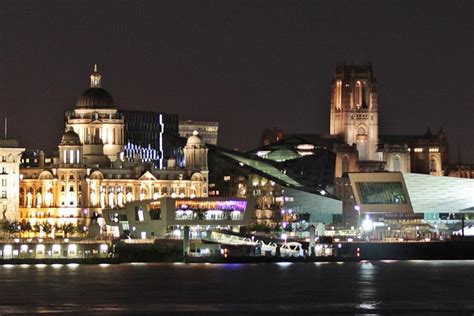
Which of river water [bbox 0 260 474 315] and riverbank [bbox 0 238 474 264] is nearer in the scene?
river water [bbox 0 260 474 315]

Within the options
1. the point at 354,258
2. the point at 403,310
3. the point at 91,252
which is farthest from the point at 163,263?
the point at 403,310

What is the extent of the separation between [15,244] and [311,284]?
50.8 meters

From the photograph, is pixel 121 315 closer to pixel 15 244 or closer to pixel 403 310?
pixel 403 310

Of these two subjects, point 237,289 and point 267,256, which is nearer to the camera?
point 237,289

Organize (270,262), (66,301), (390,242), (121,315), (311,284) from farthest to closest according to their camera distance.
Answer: (390,242) → (270,262) → (311,284) → (66,301) → (121,315)

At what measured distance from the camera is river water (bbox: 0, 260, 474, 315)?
108188 mm

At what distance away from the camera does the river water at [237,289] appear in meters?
108

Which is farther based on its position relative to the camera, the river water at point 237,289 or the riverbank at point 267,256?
the riverbank at point 267,256

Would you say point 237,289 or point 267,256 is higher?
point 267,256

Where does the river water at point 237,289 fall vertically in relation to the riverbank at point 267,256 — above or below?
below

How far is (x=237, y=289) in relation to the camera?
12456 cm

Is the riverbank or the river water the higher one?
the riverbank

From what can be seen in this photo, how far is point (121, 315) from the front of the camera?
4038 inches

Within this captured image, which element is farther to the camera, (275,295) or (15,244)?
(15,244)
